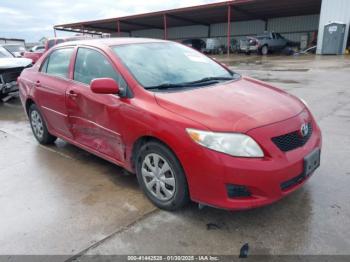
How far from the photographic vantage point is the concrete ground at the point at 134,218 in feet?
8.10

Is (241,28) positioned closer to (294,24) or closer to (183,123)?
(294,24)

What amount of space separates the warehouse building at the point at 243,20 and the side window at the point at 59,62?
22.3 metres

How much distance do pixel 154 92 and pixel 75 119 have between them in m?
1.39

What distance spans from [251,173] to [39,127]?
3729mm

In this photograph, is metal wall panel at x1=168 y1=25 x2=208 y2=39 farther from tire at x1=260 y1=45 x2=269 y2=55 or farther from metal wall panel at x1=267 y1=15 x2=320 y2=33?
tire at x1=260 y1=45 x2=269 y2=55

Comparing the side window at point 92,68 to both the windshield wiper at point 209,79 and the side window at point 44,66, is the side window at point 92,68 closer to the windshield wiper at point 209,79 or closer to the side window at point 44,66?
the windshield wiper at point 209,79

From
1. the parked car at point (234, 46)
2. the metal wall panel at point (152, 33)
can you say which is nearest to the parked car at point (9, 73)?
the parked car at point (234, 46)

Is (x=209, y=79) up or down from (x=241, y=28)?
down

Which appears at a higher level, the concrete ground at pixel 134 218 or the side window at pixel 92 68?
the side window at pixel 92 68

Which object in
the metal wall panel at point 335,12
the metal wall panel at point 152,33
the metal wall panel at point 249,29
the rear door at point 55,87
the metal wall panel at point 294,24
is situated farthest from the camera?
the metal wall panel at point 152,33

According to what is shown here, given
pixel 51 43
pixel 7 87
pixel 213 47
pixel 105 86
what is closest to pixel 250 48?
pixel 213 47

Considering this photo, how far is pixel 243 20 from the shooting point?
35.0 metres

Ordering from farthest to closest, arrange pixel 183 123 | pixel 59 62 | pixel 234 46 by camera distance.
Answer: pixel 234 46 → pixel 59 62 → pixel 183 123

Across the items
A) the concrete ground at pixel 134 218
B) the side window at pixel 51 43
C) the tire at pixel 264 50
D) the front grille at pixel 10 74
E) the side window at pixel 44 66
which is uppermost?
→ the side window at pixel 51 43
